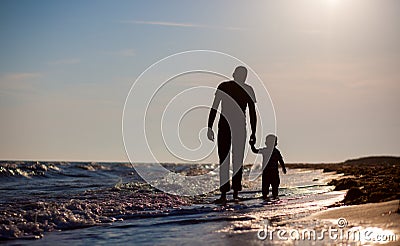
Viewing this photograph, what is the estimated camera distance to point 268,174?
11344mm

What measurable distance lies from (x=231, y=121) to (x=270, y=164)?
6.59 feet

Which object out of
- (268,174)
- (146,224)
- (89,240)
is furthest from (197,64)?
(89,240)

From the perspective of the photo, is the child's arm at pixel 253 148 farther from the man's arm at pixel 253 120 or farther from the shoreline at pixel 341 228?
the shoreline at pixel 341 228

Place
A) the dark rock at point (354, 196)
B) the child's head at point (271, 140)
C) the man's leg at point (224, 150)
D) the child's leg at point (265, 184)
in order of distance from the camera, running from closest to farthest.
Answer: the dark rock at point (354, 196) < the man's leg at point (224, 150) < the child's leg at point (265, 184) < the child's head at point (271, 140)

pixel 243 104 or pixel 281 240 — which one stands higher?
pixel 243 104

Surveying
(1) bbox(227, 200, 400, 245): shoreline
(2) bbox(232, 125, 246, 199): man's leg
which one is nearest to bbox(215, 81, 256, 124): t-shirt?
(2) bbox(232, 125, 246, 199): man's leg

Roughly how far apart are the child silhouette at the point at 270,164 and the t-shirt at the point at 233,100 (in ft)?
3.61

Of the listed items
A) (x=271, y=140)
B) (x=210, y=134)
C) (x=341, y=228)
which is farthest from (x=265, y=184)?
(x=341, y=228)

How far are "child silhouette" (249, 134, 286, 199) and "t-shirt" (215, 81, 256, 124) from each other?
1.10 m

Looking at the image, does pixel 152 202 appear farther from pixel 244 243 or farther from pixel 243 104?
pixel 244 243

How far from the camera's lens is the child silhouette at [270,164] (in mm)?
11328

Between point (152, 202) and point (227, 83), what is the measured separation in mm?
2671

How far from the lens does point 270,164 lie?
11.8 meters

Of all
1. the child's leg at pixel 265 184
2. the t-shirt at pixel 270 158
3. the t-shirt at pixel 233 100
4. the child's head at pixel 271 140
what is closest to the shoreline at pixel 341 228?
the t-shirt at pixel 233 100
